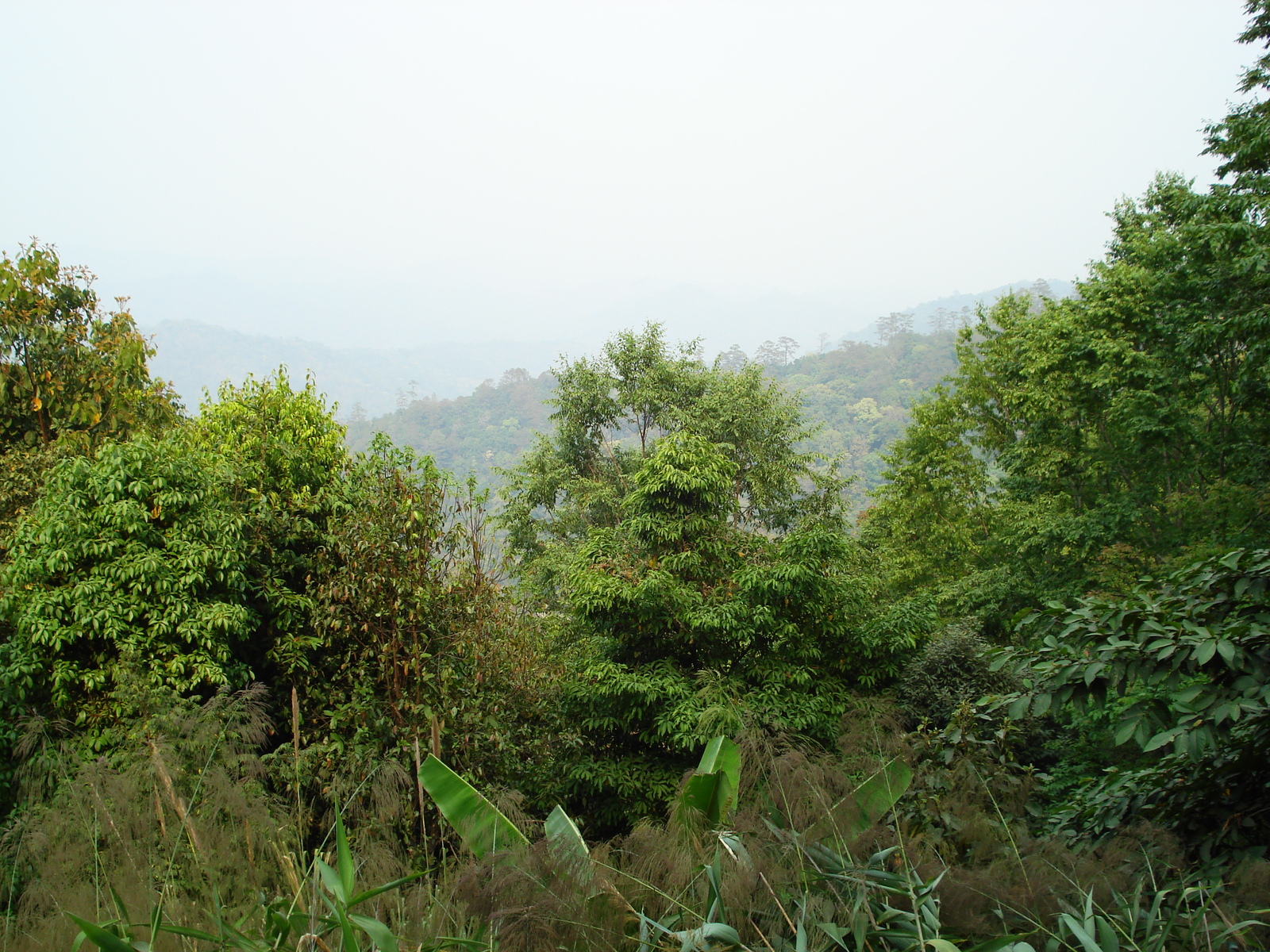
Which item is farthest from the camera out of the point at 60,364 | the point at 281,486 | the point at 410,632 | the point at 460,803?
the point at 60,364

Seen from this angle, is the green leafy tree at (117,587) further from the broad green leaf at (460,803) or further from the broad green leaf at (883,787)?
the broad green leaf at (883,787)

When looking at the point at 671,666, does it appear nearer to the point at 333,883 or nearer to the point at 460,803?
the point at 460,803

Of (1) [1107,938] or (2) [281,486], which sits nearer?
(1) [1107,938]

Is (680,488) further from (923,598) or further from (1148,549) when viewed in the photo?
(1148,549)

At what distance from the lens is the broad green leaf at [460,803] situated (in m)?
3.57

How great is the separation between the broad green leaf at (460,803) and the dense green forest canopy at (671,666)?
0.08ft

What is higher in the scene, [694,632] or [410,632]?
[410,632]

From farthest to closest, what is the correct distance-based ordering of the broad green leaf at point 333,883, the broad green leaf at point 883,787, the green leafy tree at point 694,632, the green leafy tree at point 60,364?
1. the green leafy tree at point 60,364
2. the green leafy tree at point 694,632
3. the broad green leaf at point 883,787
4. the broad green leaf at point 333,883

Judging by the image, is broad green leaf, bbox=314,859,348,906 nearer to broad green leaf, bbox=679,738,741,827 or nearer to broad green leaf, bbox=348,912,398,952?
broad green leaf, bbox=348,912,398,952

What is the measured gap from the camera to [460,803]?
378 cm

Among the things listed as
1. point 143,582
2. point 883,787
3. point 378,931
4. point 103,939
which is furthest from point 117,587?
point 883,787

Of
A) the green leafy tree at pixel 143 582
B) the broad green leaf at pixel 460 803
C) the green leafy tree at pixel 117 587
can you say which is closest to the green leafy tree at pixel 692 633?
the green leafy tree at pixel 143 582

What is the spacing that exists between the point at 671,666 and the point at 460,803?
438 centimetres

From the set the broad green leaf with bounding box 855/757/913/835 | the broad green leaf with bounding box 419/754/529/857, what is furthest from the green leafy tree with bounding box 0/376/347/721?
the broad green leaf with bounding box 855/757/913/835
